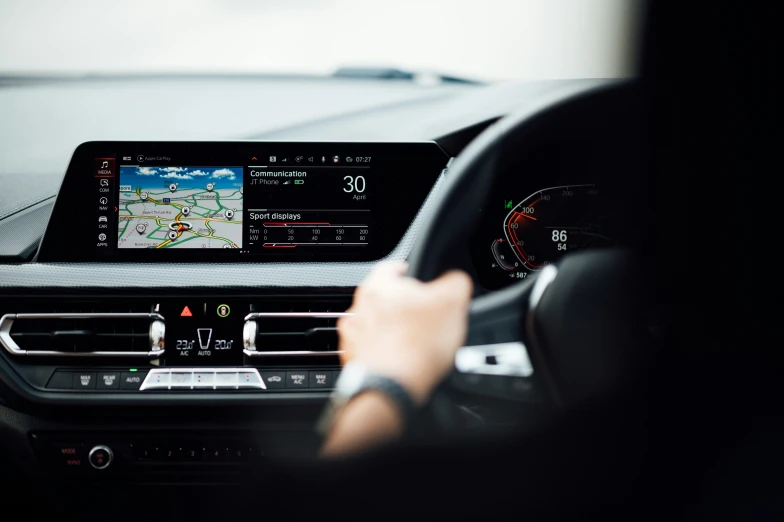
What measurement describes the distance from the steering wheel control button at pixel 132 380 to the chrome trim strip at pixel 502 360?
5.09 feet

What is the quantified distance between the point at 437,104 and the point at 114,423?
1.53 metres

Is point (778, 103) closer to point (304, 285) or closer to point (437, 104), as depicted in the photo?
point (304, 285)

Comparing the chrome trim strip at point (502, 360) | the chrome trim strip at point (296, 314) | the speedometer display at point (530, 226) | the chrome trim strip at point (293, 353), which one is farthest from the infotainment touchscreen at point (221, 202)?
the chrome trim strip at point (502, 360)

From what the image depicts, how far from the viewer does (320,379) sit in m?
2.63

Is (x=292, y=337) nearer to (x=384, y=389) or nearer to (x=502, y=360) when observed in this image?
(x=502, y=360)

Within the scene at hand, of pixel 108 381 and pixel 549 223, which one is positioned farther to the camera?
pixel 108 381

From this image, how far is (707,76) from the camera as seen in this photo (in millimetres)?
957

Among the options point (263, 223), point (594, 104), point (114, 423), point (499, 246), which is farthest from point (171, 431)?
point (594, 104)

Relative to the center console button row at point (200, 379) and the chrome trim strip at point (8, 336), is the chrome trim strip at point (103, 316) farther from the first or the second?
the center console button row at point (200, 379)

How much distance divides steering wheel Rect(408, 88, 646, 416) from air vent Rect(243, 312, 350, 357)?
1.12 metres

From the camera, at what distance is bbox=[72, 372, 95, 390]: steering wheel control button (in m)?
2.62

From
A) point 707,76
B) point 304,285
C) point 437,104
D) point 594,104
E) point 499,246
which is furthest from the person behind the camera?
point 437,104

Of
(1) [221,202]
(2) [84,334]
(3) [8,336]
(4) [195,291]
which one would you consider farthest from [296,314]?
(3) [8,336]

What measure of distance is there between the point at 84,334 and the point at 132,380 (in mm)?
204
